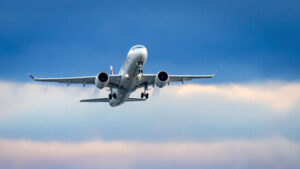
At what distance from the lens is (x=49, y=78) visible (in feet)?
272

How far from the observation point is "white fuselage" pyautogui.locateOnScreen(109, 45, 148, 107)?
75.1 m

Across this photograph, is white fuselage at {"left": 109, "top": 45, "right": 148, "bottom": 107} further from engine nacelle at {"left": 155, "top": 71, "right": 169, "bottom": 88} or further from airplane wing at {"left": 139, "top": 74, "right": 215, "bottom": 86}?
engine nacelle at {"left": 155, "top": 71, "right": 169, "bottom": 88}

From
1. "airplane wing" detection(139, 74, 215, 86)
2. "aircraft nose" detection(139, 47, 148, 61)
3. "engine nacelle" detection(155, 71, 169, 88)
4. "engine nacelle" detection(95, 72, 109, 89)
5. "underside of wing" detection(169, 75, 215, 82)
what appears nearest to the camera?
"aircraft nose" detection(139, 47, 148, 61)

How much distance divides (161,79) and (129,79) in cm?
423

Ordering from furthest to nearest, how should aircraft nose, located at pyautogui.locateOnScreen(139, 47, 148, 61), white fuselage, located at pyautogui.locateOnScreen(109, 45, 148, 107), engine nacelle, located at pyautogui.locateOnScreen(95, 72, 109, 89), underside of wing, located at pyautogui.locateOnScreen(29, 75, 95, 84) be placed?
underside of wing, located at pyautogui.locateOnScreen(29, 75, 95, 84)
engine nacelle, located at pyautogui.locateOnScreen(95, 72, 109, 89)
white fuselage, located at pyautogui.locateOnScreen(109, 45, 148, 107)
aircraft nose, located at pyautogui.locateOnScreen(139, 47, 148, 61)

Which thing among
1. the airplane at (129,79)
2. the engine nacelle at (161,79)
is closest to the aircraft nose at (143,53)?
the airplane at (129,79)

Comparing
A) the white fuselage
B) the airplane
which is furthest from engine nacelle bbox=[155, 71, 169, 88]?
the white fuselage

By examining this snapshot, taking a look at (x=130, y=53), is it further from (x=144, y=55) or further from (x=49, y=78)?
(x=49, y=78)

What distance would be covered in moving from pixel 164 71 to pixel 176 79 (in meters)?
7.44

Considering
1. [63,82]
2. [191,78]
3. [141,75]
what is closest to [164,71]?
[141,75]

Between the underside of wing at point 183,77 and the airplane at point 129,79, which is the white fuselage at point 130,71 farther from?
the underside of wing at point 183,77

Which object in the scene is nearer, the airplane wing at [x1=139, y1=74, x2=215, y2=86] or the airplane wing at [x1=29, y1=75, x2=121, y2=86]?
the airplane wing at [x1=139, y1=74, x2=215, y2=86]

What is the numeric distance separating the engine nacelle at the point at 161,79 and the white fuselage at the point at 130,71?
2.69 metres

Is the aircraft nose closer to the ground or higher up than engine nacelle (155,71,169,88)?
higher up
